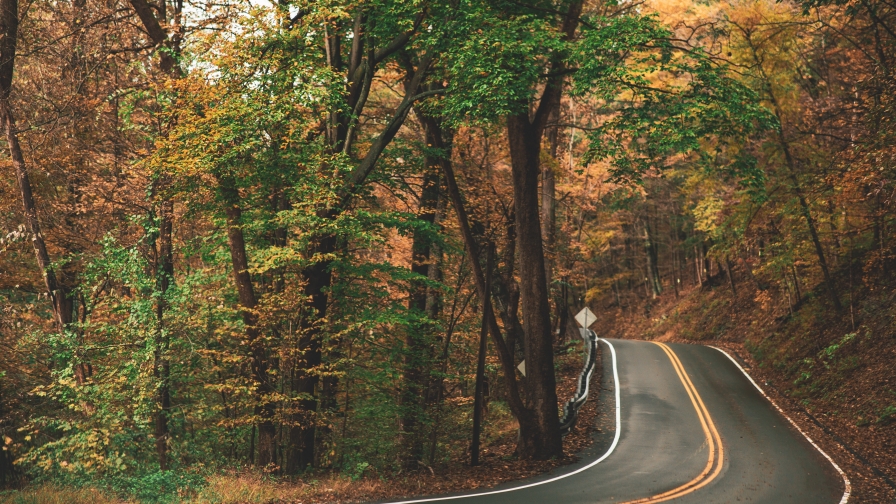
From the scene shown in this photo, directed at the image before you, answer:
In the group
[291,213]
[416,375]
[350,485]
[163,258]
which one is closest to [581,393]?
[416,375]

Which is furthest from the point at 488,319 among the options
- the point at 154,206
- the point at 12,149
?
the point at 12,149

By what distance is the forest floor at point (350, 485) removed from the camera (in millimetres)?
11047

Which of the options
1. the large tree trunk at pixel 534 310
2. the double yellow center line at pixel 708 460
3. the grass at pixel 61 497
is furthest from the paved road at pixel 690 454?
the grass at pixel 61 497

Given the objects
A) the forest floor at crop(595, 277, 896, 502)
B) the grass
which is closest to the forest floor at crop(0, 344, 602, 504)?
the grass

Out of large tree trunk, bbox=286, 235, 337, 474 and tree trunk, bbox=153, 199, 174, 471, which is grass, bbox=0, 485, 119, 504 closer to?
tree trunk, bbox=153, 199, 174, 471

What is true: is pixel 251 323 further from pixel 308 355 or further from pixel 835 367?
pixel 835 367

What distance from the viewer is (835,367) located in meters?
22.5

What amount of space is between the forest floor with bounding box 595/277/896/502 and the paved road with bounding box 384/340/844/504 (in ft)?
2.61

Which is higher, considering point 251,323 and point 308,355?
point 251,323

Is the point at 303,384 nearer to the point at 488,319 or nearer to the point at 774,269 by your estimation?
the point at 488,319

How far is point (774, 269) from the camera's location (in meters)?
25.1

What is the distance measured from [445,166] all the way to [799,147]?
1507 centimetres

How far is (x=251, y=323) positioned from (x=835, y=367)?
19.6 m

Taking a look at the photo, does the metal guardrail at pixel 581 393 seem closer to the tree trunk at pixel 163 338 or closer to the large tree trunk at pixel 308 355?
the large tree trunk at pixel 308 355
